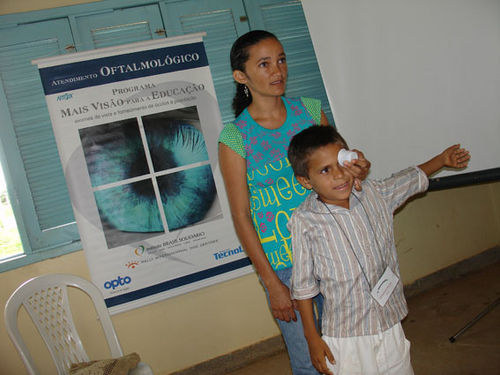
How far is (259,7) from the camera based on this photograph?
2.73m

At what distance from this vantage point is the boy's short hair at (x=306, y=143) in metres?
1.26

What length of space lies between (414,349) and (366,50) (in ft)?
5.46

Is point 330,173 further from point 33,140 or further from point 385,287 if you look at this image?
point 33,140

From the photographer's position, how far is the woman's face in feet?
4.54

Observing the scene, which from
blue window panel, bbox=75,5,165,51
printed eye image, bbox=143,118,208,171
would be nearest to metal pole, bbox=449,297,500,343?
printed eye image, bbox=143,118,208,171

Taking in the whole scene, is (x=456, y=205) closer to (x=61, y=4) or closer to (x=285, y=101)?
(x=285, y=101)

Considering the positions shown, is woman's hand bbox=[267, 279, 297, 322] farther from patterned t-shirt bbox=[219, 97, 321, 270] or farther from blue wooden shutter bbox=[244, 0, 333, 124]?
blue wooden shutter bbox=[244, 0, 333, 124]

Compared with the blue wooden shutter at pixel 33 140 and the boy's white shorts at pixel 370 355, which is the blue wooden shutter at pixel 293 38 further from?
the boy's white shorts at pixel 370 355

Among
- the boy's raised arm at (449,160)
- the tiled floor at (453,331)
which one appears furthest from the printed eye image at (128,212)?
the boy's raised arm at (449,160)

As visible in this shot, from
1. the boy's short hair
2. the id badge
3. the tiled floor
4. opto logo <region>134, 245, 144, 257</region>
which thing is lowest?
the tiled floor

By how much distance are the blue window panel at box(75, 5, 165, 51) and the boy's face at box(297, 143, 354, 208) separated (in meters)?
1.73

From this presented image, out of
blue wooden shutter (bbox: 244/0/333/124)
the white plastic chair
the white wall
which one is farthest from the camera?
blue wooden shutter (bbox: 244/0/333/124)

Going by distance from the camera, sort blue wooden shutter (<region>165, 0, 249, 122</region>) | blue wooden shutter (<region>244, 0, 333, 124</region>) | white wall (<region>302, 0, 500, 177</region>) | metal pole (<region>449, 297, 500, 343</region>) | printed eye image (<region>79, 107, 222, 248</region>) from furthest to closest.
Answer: blue wooden shutter (<region>244, 0, 333, 124</region>)
blue wooden shutter (<region>165, 0, 249, 122</region>)
printed eye image (<region>79, 107, 222, 248</region>)
metal pole (<region>449, 297, 500, 343</region>)
white wall (<region>302, 0, 500, 177</region>)

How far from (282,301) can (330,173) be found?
0.41 metres
